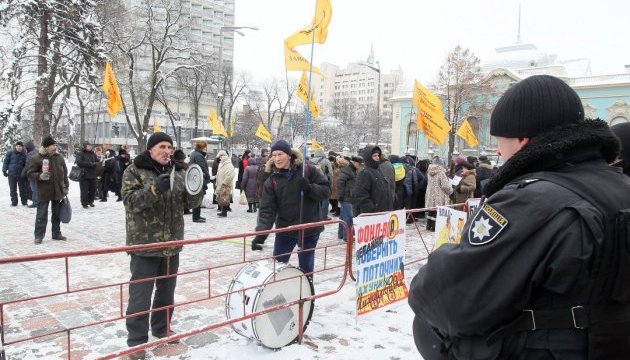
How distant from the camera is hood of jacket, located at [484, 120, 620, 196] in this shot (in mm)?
1438

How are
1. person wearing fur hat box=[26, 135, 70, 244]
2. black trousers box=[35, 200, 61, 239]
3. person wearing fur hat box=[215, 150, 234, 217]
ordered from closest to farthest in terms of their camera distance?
person wearing fur hat box=[26, 135, 70, 244]
black trousers box=[35, 200, 61, 239]
person wearing fur hat box=[215, 150, 234, 217]

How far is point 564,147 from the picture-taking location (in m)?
1.42

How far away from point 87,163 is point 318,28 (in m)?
9.42

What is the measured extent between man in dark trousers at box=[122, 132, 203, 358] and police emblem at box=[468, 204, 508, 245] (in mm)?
2951

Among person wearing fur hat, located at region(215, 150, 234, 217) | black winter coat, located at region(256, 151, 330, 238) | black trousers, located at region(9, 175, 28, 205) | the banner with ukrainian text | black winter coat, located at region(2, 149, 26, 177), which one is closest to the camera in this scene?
the banner with ukrainian text

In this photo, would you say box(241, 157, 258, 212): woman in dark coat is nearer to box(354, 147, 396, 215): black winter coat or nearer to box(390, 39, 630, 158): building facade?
box(354, 147, 396, 215): black winter coat

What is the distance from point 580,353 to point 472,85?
163ft

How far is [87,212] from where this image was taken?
12.8 m

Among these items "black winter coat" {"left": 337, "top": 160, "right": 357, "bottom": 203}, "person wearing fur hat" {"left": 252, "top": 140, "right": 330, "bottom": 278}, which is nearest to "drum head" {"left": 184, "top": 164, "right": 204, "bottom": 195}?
"person wearing fur hat" {"left": 252, "top": 140, "right": 330, "bottom": 278}

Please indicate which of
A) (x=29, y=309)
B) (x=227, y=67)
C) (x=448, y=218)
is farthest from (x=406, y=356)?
(x=227, y=67)

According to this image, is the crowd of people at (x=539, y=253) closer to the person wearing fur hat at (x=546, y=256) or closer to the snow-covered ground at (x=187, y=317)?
the person wearing fur hat at (x=546, y=256)

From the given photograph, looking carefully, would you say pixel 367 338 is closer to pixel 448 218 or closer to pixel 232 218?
pixel 448 218

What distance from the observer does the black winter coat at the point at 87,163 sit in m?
13.1

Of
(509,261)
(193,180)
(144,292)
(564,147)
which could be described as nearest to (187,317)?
(144,292)
